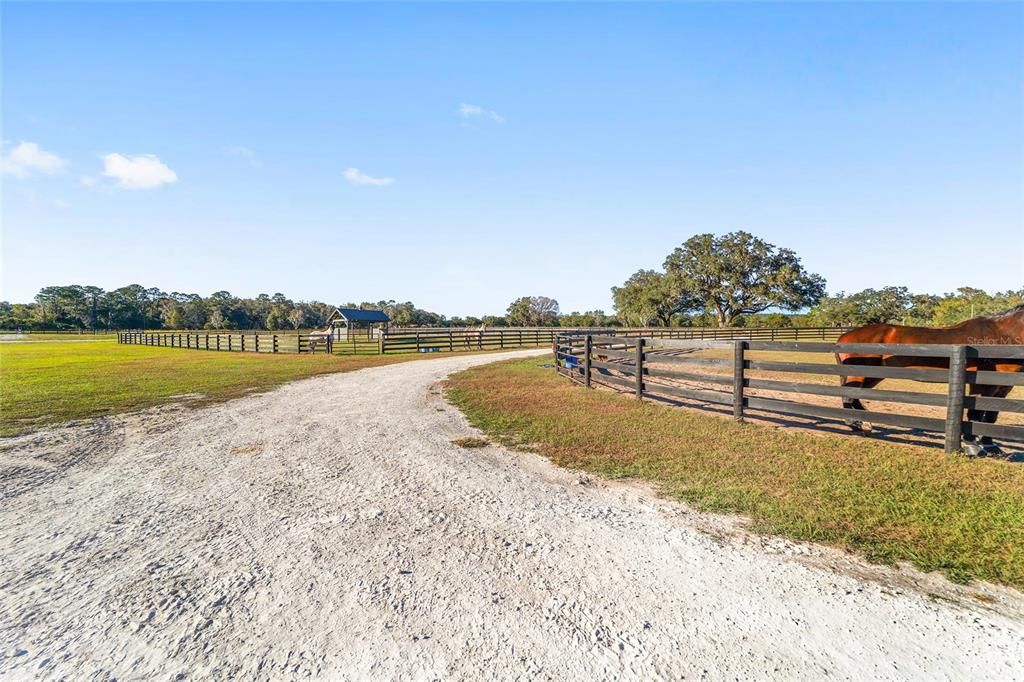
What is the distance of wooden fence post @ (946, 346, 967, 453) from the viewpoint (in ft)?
17.5

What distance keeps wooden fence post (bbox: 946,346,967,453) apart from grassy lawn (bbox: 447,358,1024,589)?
27 cm

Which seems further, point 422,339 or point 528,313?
point 528,313

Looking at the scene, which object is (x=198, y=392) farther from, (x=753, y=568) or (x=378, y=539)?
(x=753, y=568)

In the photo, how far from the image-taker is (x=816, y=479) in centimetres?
458

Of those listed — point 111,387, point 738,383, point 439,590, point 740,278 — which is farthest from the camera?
point 740,278

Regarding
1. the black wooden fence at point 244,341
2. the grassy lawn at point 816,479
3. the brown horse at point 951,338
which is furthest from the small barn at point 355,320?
the brown horse at point 951,338

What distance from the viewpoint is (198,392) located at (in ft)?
36.2

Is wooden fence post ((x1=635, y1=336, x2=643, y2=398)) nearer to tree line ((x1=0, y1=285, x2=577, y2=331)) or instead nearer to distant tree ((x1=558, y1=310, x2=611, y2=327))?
distant tree ((x1=558, y1=310, x2=611, y2=327))

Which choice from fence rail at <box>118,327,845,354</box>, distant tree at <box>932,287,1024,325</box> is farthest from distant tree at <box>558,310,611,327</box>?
distant tree at <box>932,287,1024,325</box>

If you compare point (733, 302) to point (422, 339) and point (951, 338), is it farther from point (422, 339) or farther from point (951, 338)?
point (951, 338)

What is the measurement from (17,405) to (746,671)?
1317 cm

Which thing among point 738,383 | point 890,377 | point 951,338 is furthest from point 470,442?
point 951,338

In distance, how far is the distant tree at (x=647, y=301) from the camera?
5562cm

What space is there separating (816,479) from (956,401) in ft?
7.94
